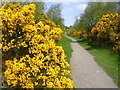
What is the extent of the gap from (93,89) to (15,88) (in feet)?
10.3

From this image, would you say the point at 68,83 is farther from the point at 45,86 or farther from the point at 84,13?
the point at 84,13

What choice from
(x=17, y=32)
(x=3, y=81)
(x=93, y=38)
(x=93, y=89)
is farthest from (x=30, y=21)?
(x=93, y=38)

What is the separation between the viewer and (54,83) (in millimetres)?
5582

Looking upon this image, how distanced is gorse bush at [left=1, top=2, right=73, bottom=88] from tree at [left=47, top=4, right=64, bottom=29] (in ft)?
59.9

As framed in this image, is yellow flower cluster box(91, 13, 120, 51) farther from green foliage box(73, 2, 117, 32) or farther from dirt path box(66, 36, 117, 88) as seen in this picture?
dirt path box(66, 36, 117, 88)

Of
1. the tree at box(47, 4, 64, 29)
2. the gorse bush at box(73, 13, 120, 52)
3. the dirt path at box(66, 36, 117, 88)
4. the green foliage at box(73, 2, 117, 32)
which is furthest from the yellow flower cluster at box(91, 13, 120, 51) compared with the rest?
the tree at box(47, 4, 64, 29)

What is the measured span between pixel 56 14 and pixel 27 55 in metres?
19.6

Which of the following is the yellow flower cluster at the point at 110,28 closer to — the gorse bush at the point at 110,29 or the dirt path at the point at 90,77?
the gorse bush at the point at 110,29

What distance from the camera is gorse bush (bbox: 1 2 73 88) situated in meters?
5.25

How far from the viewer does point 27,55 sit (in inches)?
213

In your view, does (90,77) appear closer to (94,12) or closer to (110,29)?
(110,29)

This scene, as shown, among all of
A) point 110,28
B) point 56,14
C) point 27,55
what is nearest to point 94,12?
point 56,14

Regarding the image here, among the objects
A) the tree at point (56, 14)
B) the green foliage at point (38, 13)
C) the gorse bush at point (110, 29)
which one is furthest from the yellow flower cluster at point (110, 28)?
the green foliage at point (38, 13)

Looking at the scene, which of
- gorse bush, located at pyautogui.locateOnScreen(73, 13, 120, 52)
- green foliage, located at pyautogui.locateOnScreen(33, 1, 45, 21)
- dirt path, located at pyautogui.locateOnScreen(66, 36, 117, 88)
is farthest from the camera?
gorse bush, located at pyautogui.locateOnScreen(73, 13, 120, 52)
